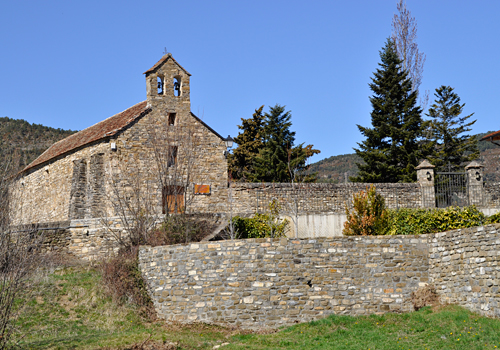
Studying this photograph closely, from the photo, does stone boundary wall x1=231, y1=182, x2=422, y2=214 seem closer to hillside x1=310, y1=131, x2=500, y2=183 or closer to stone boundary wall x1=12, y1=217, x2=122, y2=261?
stone boundary wall x1=12, y1=217, x2=122, y2=261

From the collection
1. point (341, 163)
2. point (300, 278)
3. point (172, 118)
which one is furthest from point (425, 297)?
point (341, 163)

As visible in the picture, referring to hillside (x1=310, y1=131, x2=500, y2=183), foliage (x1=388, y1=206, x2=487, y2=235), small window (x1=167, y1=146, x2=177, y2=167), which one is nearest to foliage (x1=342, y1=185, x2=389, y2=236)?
foliage (x1=388, y1=206, x2=487, y2=235)

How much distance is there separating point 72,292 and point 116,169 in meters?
8.67

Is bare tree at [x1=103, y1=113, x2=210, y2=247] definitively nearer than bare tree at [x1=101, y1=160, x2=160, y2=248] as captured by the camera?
No

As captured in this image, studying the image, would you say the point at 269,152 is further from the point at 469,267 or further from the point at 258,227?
the point at 469,267

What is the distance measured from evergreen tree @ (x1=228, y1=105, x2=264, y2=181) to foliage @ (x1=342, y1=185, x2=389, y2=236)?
56.4ft

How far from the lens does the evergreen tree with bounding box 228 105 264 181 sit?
1375 inches

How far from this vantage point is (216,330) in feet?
48.7

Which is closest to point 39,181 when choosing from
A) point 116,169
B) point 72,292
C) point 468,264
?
point 116,169

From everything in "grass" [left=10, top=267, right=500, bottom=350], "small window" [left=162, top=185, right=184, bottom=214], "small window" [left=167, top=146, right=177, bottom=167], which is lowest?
"grass" [left=10, top=267, right=500, bottom=350]

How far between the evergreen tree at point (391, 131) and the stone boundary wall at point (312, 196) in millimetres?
3480

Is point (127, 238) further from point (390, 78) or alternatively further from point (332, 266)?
point (390, 78)

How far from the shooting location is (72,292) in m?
17.0

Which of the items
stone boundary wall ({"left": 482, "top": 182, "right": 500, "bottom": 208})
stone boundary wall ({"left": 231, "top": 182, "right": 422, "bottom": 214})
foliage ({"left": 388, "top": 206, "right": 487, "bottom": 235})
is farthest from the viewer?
stone boundary wall ({"left": 231, "top": 182, "right": 422, "bottom": 214})
